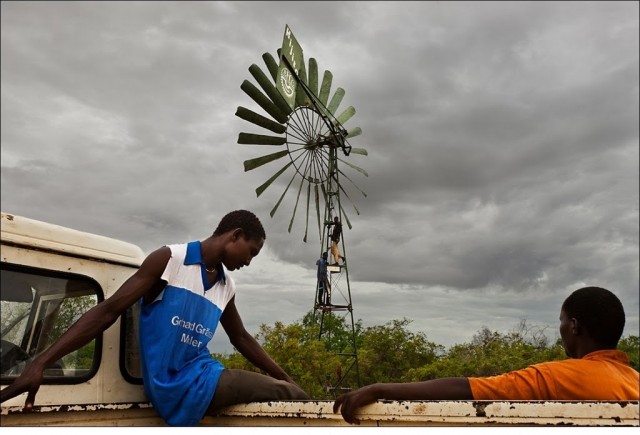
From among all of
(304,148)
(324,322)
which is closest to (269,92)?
(304,148)

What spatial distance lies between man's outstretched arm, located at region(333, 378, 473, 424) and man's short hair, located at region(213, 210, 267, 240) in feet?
4.04

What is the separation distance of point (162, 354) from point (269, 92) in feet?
23.7

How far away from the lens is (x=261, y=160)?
1056 centimetres

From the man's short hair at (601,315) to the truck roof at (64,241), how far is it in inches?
97.9

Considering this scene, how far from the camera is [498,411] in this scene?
6.82 feet

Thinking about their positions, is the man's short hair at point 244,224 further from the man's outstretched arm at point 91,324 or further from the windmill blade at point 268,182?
the windmill blade at point 268,182

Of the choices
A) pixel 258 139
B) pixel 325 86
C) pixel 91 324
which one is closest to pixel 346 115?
pixel 325 86

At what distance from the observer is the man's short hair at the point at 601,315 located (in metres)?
2.47

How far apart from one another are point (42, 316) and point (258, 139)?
25.3 feet

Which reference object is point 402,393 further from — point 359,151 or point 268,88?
point 359,151

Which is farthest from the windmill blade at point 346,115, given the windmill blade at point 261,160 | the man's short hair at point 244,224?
the man's short hair at point 244,224

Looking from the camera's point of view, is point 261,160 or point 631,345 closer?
point 261,160

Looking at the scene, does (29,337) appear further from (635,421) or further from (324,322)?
(324,322)

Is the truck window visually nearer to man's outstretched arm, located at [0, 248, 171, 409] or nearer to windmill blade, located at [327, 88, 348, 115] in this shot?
man's outstretched arm, located at [0, 248, 171, 409]
